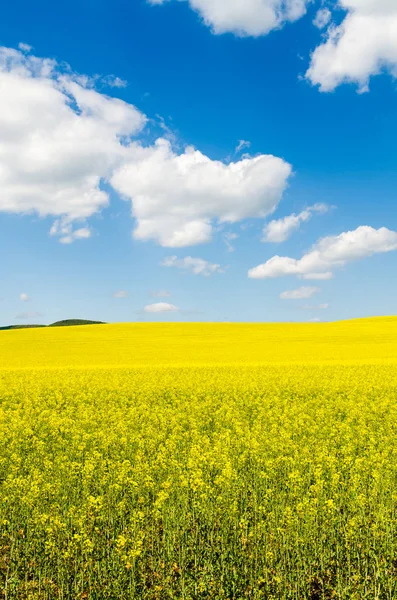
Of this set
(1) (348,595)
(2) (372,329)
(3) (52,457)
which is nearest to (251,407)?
(3) (52,457)

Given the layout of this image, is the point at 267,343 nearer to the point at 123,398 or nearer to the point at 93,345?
the point at 93,345

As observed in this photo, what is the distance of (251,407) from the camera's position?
19141 mm

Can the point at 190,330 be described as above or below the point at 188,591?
above

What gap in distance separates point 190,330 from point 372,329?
79.9ft

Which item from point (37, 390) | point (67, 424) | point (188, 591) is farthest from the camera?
point (37, 390)

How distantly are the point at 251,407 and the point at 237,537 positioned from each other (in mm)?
11269

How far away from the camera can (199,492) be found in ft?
32.1

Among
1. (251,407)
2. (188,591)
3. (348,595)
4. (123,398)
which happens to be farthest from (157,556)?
(123,398)

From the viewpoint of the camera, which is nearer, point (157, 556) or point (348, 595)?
point (348, 595)

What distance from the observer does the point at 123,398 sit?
813 inches

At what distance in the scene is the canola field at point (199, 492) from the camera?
707 cm

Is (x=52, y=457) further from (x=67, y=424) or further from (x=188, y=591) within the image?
(x=188, y=591)

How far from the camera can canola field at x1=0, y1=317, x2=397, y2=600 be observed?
7.07 meters

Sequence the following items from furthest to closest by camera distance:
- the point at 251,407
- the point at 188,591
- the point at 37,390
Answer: the point at 37,390 < the point at 251,407 < the point at 188,591
